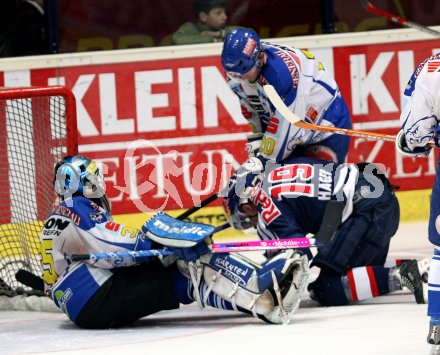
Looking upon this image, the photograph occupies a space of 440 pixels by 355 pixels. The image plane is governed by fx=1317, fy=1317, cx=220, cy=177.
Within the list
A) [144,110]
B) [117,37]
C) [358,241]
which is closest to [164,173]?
[144,110]

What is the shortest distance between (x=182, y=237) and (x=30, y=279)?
0.94m

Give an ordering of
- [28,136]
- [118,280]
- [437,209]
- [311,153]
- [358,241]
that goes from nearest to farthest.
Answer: [437,209] → [118,280] → [358,241] → [311,153] → [28,136]

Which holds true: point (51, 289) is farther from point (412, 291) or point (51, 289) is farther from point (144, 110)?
point (144, 110)

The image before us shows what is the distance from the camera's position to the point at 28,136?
6496mm

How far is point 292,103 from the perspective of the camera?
5.75 m

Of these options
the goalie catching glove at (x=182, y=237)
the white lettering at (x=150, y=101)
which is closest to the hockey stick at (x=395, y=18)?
the white lettering at (x=150, y=101)

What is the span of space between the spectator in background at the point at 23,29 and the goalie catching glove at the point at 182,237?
2819mm

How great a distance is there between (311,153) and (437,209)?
5.75ft

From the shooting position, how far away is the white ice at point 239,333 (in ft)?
15.1

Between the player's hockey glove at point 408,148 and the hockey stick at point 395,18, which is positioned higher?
the hockey stick at point 395,18

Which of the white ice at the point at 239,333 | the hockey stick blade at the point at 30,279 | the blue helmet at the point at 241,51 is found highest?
the blue helmet at the point at 241,51

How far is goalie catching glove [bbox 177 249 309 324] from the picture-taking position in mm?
5129

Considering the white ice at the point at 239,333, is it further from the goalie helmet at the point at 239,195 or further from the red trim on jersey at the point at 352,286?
the goalie helmet at the point at 239,195

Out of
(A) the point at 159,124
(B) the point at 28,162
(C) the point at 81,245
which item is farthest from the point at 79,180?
(A) the point at 159,124
